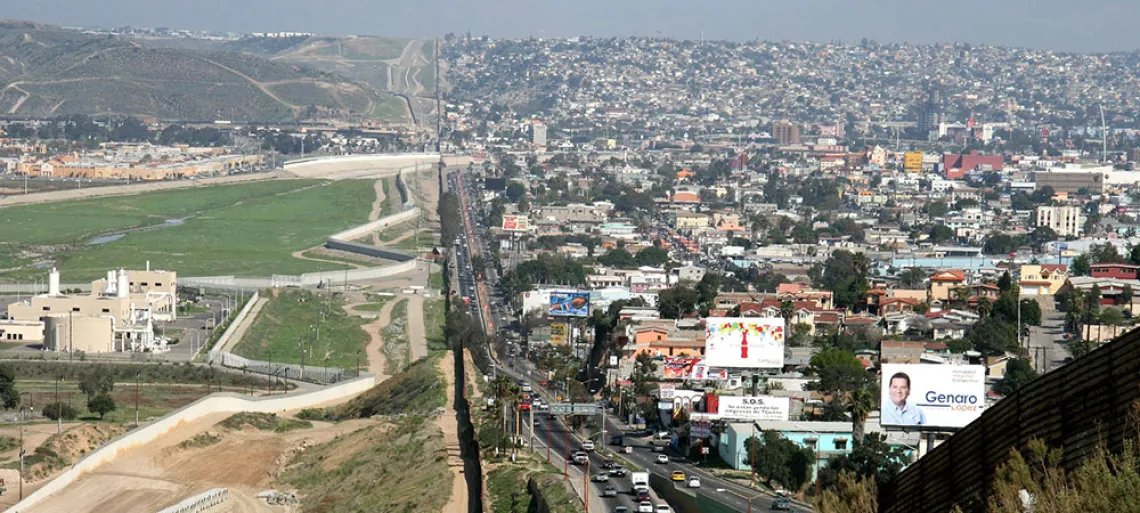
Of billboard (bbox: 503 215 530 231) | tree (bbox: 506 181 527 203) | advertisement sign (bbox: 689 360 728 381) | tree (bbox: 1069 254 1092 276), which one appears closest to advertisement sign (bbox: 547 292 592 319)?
advertisement sign (bbox: 689 360 728 381)

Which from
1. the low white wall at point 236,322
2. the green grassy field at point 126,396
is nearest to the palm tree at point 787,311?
the low white wall at point 236,322

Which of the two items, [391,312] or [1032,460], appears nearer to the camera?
[1032,460]

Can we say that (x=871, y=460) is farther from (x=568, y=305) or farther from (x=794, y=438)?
(x=568, y=305)

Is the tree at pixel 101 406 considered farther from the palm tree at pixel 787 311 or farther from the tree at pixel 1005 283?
the tree at pixel 1005 283

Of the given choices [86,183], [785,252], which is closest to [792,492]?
[785,252]

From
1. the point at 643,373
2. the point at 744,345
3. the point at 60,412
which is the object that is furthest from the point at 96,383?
the point at 744,345

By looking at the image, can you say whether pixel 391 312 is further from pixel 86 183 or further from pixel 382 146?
pixel 382 146

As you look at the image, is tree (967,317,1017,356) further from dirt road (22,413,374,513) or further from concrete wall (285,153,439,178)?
concrete wall (285,153,439,178)
